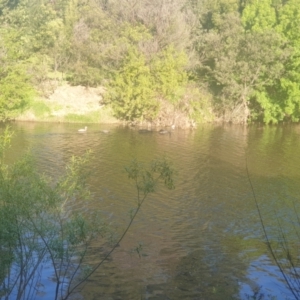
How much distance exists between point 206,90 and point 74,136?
19.9m

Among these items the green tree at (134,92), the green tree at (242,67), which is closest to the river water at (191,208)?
the green tree at (134,92)

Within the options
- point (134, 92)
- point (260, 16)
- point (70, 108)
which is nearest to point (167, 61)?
point (134, 92)

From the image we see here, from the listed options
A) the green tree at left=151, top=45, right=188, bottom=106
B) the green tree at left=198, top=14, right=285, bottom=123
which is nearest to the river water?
the green tree at left=151, top=45, right=188, bottom=106

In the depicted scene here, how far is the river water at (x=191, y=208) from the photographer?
700 inches

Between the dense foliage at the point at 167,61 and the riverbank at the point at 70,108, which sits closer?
the dense foliage at the point at 167,61

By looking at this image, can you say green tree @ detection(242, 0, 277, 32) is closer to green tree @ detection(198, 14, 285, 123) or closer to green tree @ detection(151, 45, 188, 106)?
green tree @ detection(198, 14, 285, 123)

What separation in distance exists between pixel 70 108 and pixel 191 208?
31843mm

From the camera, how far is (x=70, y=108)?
179ft

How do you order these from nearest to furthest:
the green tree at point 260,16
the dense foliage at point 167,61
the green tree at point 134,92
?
Result: the green tree at point 134,92 < the dense foliage at point 167,61 < the green tree at point 260,16

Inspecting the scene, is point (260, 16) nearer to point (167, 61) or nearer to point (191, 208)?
point (167, 61)

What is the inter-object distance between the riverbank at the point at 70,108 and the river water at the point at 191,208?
535 cm

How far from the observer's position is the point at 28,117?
173ft

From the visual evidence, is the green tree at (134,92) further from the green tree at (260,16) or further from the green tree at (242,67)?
the green tree at (260,16)

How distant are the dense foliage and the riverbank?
1.12m
